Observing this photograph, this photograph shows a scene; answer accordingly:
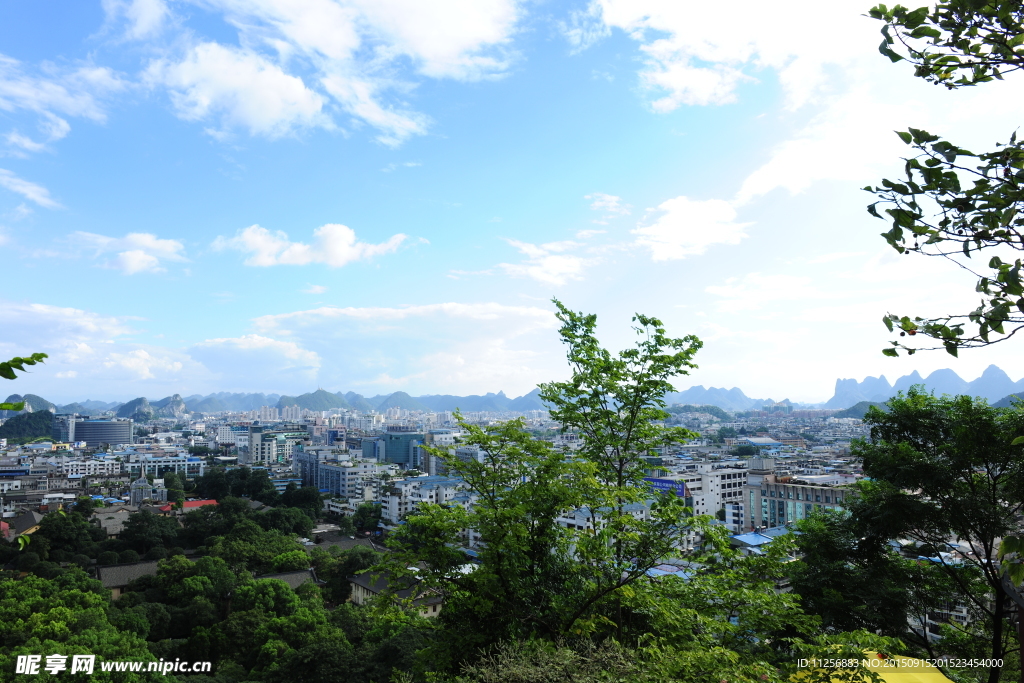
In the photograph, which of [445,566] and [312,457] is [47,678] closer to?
[445,566]

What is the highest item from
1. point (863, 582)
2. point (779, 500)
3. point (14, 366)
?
point (14, 366)

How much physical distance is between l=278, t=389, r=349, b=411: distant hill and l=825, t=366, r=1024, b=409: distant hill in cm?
14068

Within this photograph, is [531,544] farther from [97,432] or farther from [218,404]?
[218,404]

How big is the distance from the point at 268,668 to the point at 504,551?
1080 centimetres

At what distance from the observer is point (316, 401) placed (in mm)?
175125

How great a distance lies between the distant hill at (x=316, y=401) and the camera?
169 meters

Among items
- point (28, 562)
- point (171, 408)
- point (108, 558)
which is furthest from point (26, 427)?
point (171, 408)

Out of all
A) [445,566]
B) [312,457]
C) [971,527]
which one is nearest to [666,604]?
[445,566]

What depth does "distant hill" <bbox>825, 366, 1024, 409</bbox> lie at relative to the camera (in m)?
86.5

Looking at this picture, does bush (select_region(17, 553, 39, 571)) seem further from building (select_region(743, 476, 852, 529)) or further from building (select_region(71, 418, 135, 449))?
building (select_region(71, 418, 135, 449))

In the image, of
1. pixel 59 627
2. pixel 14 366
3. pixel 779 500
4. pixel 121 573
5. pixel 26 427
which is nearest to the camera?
pixel 14 366

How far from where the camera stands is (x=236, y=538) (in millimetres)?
20062

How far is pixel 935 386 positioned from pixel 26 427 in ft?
315

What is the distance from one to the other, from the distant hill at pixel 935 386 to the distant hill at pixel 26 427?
93.1 m
